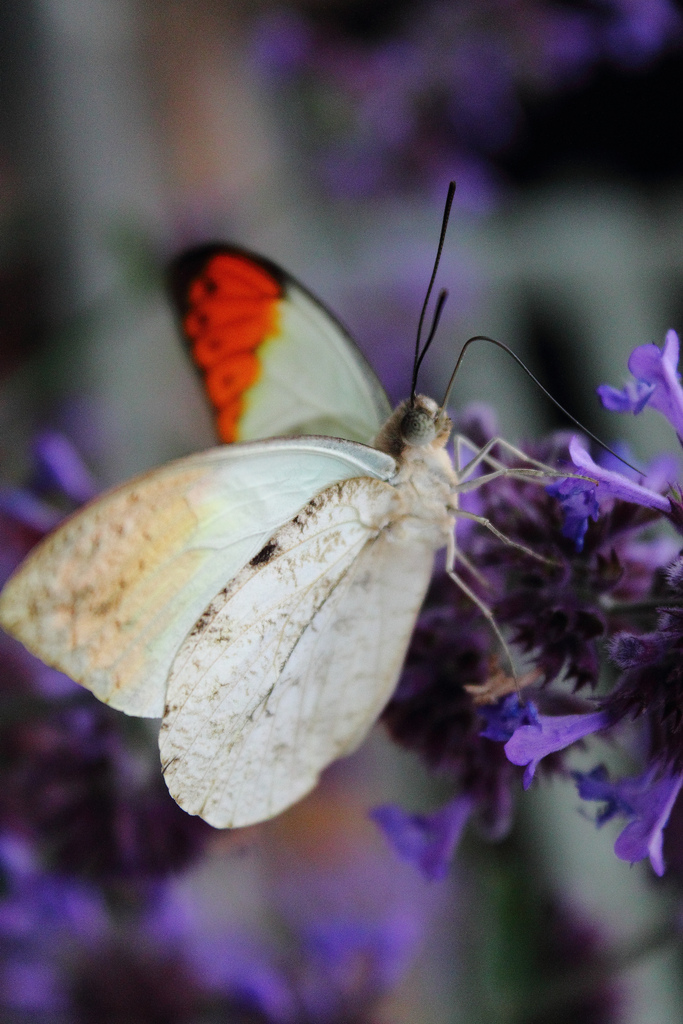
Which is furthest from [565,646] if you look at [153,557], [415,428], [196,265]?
[196,265]

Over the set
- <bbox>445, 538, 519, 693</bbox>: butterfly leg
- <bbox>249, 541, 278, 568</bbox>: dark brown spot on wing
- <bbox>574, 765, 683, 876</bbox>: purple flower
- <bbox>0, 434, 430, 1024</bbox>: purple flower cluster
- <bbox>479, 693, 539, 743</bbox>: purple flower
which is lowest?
<bbox>0, 434, 430, 1024</bbox>: purple flower cluster

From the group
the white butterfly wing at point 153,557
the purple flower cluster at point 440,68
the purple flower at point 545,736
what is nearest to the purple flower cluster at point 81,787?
the white butterfly wing at point 153,557

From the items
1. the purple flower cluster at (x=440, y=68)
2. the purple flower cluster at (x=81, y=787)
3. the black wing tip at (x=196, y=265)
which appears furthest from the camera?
the purple flower cluster at (x=440, y=68)

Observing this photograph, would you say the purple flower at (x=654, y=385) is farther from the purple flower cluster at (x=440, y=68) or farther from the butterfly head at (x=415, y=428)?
the purple flower cluster at (x=440, y=68)

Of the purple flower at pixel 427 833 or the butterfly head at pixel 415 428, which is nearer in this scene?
the butterfly head at pixel 415 428

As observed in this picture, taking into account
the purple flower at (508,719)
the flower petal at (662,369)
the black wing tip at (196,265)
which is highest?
the black wing tip at (196,265)

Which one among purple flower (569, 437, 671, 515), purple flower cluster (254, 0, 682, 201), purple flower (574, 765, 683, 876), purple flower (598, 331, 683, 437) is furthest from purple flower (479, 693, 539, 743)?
purple flower cluster (254, 0, 682, 201)

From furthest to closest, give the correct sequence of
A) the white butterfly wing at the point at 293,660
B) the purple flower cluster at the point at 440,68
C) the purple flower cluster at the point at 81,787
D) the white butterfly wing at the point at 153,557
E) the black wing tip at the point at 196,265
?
the purple flower cluster at the point at 440,68 < the purple flower cluster at the point at 81,787 < the black wing tip at the point at 196,265 < the white butterfly wing at the point at 293,660 < the white butterfly wing at the point at 153,557

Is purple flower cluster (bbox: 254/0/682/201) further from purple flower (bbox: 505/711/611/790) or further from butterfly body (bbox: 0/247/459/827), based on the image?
purple flower (bbox: 505/711/611/790)

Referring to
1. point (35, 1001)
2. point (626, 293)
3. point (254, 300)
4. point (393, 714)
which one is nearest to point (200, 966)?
point (35, 1001)
